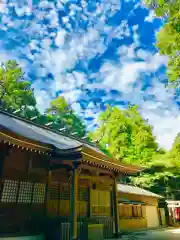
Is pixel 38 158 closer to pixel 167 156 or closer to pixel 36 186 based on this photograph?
pixel 36 186

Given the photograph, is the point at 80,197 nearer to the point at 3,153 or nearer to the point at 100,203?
the point at 100,203

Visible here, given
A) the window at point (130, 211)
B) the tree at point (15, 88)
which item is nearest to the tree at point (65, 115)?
the tree at point (15, 88)

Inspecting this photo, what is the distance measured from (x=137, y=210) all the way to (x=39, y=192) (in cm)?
1363

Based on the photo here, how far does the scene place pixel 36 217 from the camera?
9.13 metres

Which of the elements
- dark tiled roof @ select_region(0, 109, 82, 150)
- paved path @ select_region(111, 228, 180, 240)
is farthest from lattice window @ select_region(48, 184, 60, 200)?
paved path @ select_region(111, 228, 180, 240)

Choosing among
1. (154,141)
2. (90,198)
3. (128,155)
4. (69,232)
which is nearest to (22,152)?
(69,232)

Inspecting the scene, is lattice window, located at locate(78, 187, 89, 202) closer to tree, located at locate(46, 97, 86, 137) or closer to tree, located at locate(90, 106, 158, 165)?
tree, located at locate(90, 106, 158, 165)

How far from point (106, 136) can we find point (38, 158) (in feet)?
99.9

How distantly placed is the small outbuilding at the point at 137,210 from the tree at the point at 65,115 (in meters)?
21.7

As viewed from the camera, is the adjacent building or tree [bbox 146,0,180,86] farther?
tree [bbox 146,0,180,86]

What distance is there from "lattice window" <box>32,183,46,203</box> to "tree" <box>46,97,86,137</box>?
3102 cm

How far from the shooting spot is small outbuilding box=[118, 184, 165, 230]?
1839 centimetres

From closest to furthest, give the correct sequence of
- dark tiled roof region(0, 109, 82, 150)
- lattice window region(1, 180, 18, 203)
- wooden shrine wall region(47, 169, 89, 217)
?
lattice window region(1, 180, 18, 203)
dark tiled roof region(0, 109, 82, 150)
wooden shrine wall region(47, 169, 89, 217)

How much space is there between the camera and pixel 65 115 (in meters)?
43.1
